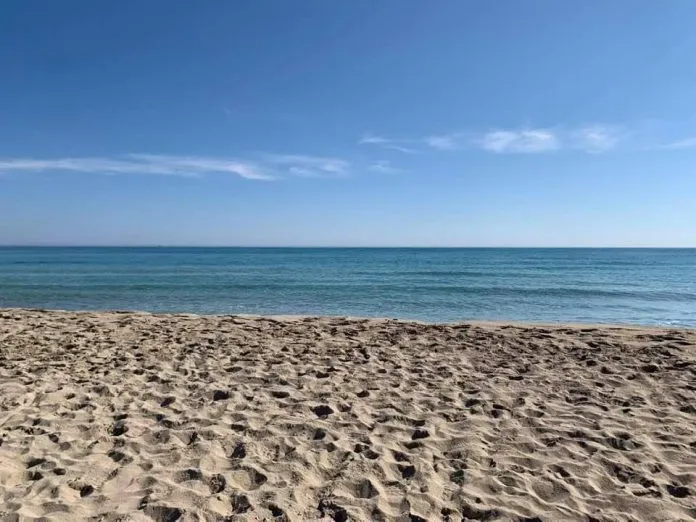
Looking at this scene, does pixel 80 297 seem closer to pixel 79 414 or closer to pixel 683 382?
pixel 79 414

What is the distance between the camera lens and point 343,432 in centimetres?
505

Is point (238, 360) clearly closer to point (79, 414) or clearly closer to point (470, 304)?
point (79, 414)

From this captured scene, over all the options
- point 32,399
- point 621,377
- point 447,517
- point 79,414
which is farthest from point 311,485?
point 621,377

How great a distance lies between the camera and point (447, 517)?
3631 mm

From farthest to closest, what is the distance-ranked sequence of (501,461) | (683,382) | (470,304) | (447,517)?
(470,304) → (683,382) → (501,461) → (447,517)

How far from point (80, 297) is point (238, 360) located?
17.6 meters

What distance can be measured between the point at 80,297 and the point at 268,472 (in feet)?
69.8

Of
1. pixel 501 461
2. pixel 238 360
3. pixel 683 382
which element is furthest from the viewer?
pixel 238 360

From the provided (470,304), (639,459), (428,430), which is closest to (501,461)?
(428,430)

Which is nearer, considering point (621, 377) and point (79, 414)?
point (79, 414)

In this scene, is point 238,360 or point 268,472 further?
point 238,360

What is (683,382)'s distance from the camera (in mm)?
6883

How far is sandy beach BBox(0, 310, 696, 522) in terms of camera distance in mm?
3779

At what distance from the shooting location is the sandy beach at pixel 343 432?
378 centimetres
